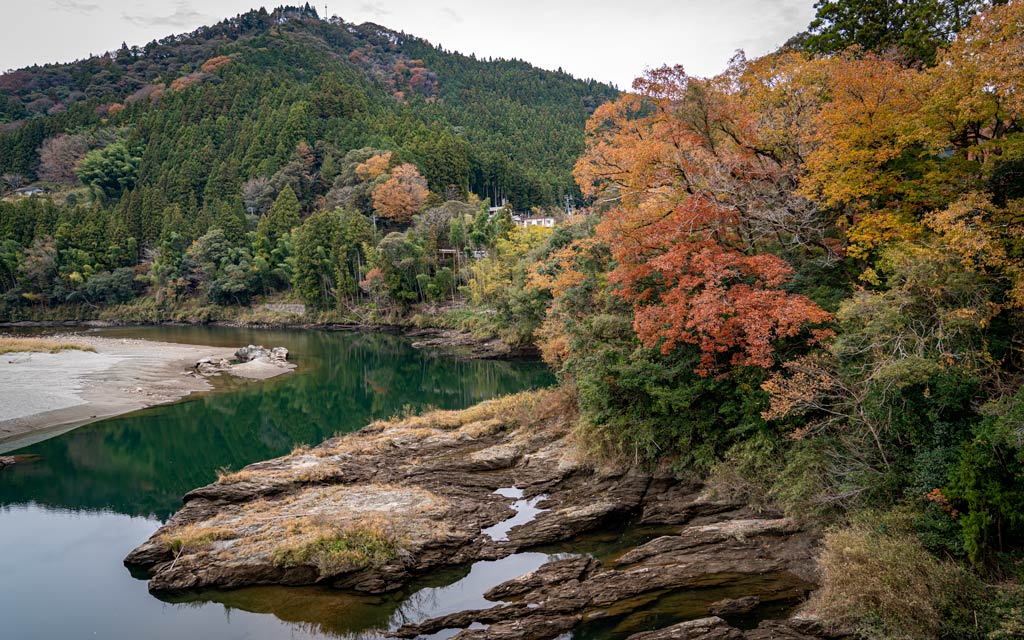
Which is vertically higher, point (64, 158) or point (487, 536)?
point (64, 158)

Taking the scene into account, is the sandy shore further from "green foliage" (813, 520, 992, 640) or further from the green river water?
"green foliage" (813, 520, 992, 640)

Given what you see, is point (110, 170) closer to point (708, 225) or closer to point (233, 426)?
point (233, 426)

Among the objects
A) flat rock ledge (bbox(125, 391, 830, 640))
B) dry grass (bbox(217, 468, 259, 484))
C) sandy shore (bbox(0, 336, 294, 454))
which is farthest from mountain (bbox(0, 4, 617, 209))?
flat rock ledge (bbox(125, 391, 830, 640))

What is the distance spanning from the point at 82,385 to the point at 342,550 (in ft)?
98.9

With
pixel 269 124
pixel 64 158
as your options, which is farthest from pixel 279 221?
pixel 64 158

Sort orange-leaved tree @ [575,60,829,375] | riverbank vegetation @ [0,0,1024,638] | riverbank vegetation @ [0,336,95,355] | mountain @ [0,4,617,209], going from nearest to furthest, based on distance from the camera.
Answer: riverbank vegetation @ [0,0,1024,638], orange-leaved tree @ [575,60,829,375], riverbank vegetation @ [0,336,95,355], mountain @ [0,4,617,209]

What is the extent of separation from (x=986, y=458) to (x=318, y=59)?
18135cm

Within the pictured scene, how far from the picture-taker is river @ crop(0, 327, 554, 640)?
12359 millimetres

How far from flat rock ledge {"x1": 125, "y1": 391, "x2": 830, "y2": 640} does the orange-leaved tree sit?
4.23m

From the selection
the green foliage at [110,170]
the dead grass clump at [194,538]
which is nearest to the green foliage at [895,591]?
the dead grass clump at [194,538]

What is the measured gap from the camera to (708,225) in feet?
54.5

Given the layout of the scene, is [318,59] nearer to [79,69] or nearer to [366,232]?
[79,69]

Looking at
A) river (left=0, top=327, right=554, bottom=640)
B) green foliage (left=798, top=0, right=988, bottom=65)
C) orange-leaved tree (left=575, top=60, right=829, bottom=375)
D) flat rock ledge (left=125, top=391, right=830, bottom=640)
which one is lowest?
river (left=0, top=327, right=554, bottom=640)

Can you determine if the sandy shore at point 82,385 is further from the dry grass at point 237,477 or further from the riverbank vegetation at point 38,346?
the dry grass at point 237,477
